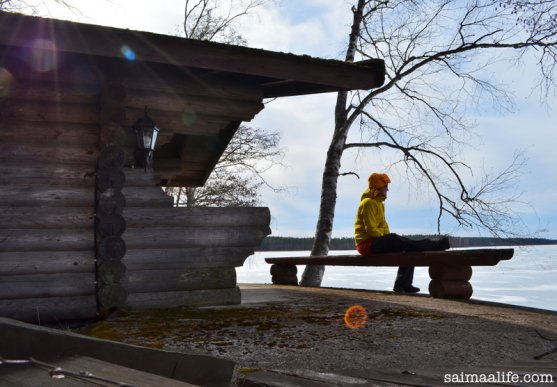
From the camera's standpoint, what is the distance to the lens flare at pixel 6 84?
6214 mm

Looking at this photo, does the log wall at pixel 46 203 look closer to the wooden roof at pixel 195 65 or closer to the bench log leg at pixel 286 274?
the wooden roof at pixel 195 65

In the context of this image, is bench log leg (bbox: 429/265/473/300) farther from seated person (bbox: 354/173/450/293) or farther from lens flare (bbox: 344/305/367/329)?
lens flare (bbox: 344/305/367/329)

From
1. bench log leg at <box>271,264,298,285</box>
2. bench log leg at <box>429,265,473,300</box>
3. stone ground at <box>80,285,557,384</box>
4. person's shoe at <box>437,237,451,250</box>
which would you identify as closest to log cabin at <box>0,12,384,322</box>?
stone ground at <box>80,285,557,384</box>

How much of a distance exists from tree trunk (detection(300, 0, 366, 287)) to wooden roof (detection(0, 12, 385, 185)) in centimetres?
558

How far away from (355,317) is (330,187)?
831 centimetres

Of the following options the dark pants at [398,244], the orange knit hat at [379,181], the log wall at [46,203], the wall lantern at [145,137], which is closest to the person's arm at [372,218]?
the dark pants at [398,244]

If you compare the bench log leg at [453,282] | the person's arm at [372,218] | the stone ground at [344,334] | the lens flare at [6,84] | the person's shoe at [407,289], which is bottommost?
the stone ground at [344,334]

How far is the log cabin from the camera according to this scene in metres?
6.16

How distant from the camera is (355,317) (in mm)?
5730

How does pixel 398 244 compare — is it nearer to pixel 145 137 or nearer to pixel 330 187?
pixel 145 137

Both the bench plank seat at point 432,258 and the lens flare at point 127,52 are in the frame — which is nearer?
the lens flare at point 127,52

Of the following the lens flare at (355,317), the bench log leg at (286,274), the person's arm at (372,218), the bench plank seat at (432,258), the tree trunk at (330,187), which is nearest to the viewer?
the lens flare at (355,317)

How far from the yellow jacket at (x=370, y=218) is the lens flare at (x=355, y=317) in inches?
80.6

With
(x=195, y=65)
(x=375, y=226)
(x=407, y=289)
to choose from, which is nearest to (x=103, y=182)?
(x=195, y=65)
